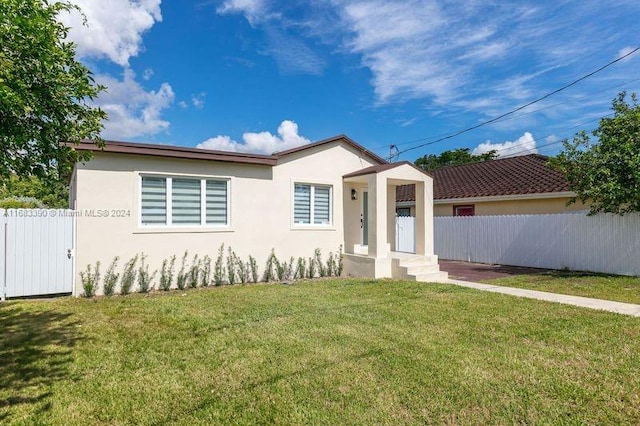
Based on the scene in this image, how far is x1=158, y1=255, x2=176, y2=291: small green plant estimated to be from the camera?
9.48 meters

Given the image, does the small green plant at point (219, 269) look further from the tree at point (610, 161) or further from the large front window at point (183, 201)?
the tree at point (610, 161)

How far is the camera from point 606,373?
4.18 m

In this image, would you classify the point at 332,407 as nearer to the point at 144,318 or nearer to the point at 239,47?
the point at 144,318

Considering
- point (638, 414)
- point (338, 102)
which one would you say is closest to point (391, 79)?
point (338, 102)

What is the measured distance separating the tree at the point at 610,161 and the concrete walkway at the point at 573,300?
4.36 meters

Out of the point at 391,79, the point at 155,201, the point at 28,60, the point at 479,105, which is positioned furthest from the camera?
the point at 479,105

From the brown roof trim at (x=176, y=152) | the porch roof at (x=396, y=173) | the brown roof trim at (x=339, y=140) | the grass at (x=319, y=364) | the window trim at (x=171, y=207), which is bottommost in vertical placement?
the grass at (x=319, y=364)

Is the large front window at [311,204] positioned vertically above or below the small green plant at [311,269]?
above

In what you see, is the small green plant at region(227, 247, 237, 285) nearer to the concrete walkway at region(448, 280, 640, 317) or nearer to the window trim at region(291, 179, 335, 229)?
the window trim at region(291, 179, 335, 229)

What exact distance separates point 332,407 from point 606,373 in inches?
126

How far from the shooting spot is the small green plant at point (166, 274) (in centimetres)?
948

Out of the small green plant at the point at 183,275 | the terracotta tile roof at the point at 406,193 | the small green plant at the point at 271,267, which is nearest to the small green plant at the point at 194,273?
the small green plant at the point at 183,275

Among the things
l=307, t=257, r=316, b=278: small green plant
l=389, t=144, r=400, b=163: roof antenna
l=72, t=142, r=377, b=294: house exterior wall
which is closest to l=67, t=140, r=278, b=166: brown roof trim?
l=72, t=142, r=377, b=294: house exterior wall

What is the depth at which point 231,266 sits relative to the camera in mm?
10430
